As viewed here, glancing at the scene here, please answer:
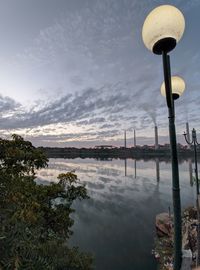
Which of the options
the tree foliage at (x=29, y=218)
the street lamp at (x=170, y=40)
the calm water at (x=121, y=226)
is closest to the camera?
the street lamp at (x=170, y=40)

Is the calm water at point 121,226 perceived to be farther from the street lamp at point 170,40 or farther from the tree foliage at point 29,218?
the street lamp at point 170,40

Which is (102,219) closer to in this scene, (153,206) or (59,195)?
(153,206)

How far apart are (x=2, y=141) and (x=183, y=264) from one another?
499cm

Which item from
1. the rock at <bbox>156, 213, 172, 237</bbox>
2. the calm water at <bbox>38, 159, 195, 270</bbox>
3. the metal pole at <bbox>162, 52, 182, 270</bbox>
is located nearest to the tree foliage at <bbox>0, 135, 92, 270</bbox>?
the metal pole at <bbox>162, 52, 182, 270</bbox>

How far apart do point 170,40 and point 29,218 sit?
417 cm

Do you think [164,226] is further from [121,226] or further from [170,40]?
[170,40]

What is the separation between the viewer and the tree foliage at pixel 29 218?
3.44 m

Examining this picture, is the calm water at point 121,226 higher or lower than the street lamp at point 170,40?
lower

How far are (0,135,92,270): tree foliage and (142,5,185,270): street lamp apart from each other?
6.62 feet

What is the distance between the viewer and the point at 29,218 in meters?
4.96

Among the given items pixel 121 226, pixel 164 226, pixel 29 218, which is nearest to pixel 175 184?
pixel 29 218

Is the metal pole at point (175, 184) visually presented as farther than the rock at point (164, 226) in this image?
No

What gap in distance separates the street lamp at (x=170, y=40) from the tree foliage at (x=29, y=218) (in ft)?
6.62

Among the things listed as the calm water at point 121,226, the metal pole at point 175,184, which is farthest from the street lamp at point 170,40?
the calm water at point 121,226
